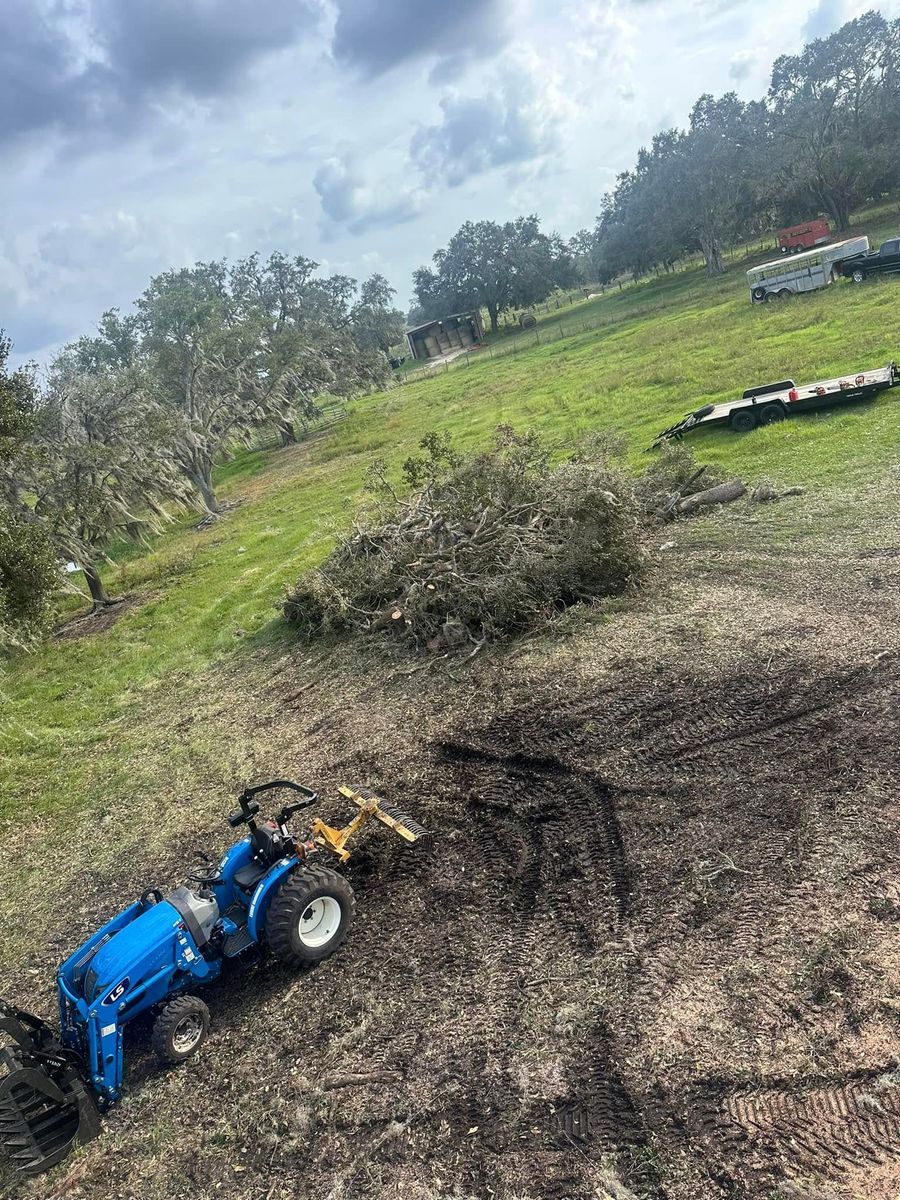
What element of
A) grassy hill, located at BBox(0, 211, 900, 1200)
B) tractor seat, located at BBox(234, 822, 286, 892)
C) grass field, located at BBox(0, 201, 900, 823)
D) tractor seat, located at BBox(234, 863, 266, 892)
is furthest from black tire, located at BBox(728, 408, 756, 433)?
tractor seat, located at BBox(234, 863, 266, 892)

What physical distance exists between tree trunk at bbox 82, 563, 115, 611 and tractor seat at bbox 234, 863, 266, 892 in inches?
605

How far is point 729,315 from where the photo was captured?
32219 mm

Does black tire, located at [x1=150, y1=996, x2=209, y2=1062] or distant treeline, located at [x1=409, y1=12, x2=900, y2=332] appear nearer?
black tire, located at [x1=150, y1=996, x2=209, y2=1062]

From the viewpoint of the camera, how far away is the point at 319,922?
18.5 feet

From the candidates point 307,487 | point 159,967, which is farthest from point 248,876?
point 307,487

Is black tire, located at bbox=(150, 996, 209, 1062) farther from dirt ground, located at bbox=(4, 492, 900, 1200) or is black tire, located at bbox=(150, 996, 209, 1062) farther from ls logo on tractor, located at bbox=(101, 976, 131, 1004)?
ls logo on tractor, located at bbox=(101, 976, 131, 1004)

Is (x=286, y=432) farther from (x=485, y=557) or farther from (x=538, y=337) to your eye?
(x=485, y=557)

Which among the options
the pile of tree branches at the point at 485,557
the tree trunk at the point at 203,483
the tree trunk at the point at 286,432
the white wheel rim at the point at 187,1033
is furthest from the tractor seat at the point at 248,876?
the tree trunk at the point at 286,432

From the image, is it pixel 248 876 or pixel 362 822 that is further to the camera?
pixel 362 822

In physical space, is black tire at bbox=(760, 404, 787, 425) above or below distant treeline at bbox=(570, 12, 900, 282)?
below

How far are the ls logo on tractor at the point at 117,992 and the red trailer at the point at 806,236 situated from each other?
51.8 m

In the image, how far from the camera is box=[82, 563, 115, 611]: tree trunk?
18859 mm

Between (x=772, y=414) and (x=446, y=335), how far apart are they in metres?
61.9

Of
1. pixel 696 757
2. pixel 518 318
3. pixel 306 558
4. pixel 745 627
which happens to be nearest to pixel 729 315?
pixel 306 558
